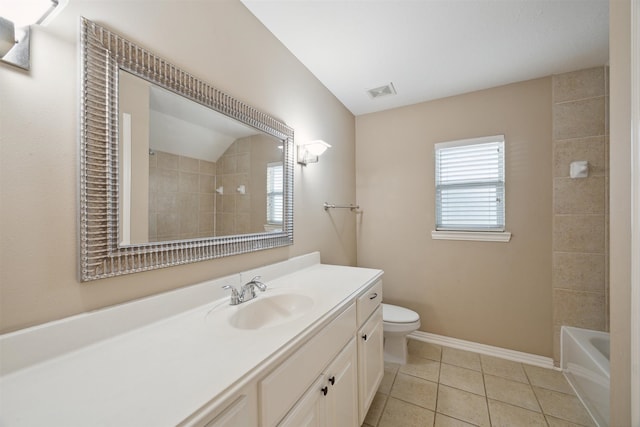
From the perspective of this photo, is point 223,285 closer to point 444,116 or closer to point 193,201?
point 193,201

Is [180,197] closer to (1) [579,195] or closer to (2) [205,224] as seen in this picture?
(2) [205,224]

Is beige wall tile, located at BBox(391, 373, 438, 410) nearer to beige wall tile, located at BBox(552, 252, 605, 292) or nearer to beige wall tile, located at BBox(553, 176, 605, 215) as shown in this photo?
beige wall tile, located at BBox(552, 252, 605, 292)

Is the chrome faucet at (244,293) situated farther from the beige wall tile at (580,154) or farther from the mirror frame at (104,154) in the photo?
the beige wall tile at (580,154)

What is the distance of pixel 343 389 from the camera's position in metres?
1.14

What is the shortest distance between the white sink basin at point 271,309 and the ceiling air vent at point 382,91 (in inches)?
76.6

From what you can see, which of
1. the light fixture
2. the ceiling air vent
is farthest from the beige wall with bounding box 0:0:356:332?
the ceiling air vent

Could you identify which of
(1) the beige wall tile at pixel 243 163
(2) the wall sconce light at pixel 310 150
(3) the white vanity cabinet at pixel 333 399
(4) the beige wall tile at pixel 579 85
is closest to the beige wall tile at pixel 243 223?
(1) the beige wall tile at pixel 243 163

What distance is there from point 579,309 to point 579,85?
5.74ft

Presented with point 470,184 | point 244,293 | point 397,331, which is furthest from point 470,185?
point 244,293

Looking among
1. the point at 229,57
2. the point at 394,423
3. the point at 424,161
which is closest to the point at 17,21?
the point at 229,57

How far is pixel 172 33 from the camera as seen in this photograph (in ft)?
3.34

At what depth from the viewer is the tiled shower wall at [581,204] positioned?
1.84 m

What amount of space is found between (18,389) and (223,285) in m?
0.65

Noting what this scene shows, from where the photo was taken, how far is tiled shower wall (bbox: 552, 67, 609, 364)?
6.05ft
